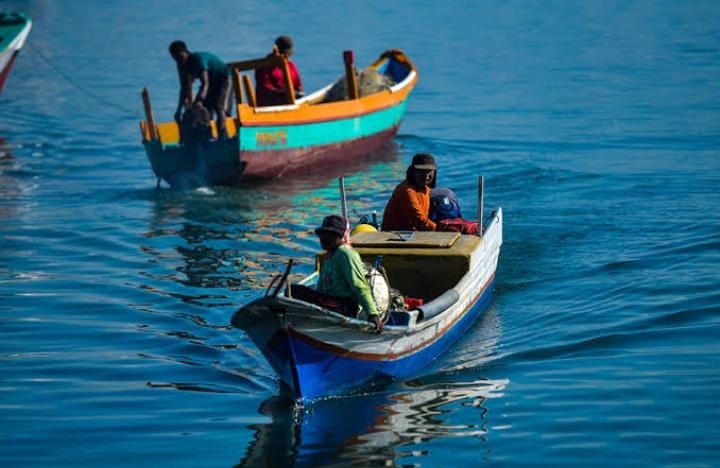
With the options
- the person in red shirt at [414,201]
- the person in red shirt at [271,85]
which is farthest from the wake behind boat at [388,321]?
the person in red shirt at [271,85]

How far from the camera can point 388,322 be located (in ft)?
39.0

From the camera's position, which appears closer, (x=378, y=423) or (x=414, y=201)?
(x=378, y=423)

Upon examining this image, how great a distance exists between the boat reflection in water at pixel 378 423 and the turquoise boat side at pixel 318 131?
1037 centimetres

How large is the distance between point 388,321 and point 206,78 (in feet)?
36.0

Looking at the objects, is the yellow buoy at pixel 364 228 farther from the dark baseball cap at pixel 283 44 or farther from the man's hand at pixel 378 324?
the dark baseball cap at pixel 283 44

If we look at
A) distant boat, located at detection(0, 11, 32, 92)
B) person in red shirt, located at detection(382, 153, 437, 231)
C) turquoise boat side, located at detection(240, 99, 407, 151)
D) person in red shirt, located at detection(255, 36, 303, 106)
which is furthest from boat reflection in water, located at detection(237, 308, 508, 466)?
distant boat, located at detection(0, 11, 32, 92)

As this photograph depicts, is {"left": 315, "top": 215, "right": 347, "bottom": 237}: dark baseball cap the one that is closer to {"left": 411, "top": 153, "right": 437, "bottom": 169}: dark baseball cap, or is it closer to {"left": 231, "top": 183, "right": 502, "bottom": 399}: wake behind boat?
{"left": 231, "top": 183, "right": 502, "bottom": 399}: wake behind boat

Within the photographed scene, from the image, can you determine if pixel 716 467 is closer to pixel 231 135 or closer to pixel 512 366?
pixel 512 366

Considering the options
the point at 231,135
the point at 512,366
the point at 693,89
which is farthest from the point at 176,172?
the point at 693,89

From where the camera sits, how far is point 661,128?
27766mm

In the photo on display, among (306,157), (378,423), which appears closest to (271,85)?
(306,157)

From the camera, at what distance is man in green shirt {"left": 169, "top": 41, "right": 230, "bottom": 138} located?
21.7 m

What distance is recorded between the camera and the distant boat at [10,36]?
3013 cm

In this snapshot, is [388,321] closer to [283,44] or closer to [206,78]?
[206,78]
